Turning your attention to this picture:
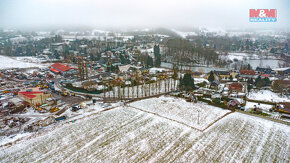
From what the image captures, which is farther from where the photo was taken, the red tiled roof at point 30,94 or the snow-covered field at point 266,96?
the snow-covered field at point 266,96

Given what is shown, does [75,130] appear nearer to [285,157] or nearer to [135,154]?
[135,154]

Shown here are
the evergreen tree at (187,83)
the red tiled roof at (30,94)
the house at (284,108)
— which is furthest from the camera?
the evergreen tree at (187,83)

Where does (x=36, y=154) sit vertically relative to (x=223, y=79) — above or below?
below

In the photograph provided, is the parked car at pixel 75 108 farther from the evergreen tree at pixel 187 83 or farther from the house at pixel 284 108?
the house at pixel 284 108

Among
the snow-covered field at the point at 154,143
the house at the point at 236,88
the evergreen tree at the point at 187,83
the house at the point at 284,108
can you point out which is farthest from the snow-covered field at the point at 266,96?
the evergreen tree at the point at 187,83

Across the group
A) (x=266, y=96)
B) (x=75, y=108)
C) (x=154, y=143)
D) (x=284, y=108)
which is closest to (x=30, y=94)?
(x=75, y=108)

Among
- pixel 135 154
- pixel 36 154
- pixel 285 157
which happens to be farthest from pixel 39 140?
pixel 285 157

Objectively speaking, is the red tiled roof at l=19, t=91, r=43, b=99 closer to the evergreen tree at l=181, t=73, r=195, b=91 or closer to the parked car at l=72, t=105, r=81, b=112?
the parked car at l=72, t=105, r=81, b=112

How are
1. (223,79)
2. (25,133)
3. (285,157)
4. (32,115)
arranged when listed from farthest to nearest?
(223,79) < (32,115) < (25,133) < (285,157)
